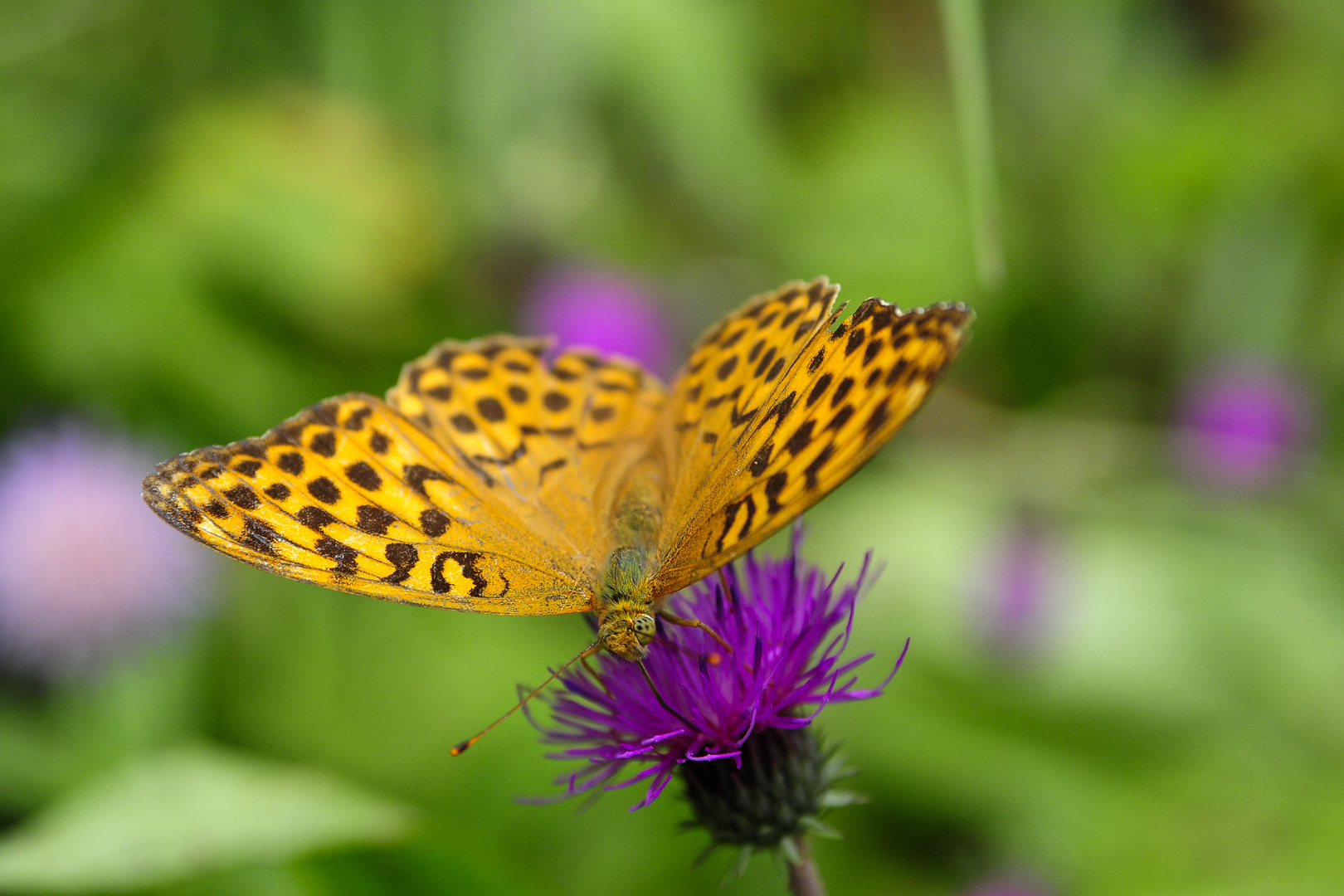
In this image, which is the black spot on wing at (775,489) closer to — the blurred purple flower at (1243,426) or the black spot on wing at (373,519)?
the black spot on wing at (373,519)

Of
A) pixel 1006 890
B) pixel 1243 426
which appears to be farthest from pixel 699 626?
pixel 1243 426

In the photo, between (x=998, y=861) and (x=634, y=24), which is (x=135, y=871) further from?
(x=634, y=24)

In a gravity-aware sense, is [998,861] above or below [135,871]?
below

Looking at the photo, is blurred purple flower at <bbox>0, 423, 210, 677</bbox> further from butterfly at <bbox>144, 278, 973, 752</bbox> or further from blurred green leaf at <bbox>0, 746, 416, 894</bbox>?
butterfly at <bbox>144, 278, 973, 752</bbox>

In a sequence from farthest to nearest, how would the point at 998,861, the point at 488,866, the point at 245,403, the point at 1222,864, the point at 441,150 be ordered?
the point at 441,150 < the point at 245,403 < the point at 998,861 < the point at 1222,864 < the point at 488,866

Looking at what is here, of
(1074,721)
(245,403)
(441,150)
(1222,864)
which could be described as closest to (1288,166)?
(1074,721)

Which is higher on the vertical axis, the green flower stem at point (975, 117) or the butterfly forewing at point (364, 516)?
the green flower stem at point (975, 117)

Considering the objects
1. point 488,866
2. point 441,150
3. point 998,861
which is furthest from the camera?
point 441,150

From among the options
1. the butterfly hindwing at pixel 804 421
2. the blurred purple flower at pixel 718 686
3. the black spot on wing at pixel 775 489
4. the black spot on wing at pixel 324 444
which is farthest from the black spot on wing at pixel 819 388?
the black spot on wing at pixel 324 444
